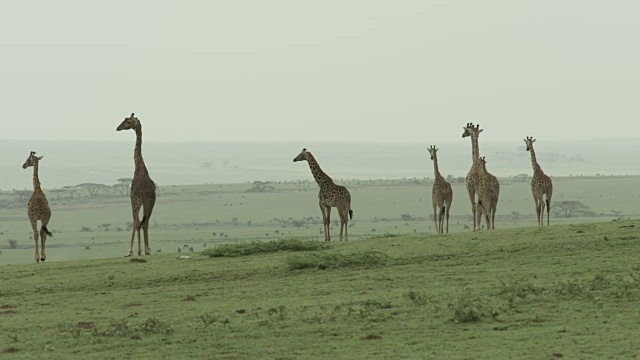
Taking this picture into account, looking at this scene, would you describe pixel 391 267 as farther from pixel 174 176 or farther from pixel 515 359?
pixel 174 176

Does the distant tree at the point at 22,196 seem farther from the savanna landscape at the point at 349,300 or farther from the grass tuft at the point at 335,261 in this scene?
the grass tuft at the point at 335,261

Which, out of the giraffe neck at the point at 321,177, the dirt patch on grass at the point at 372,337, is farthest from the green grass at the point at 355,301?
the giraffe neck at the point at 321,177

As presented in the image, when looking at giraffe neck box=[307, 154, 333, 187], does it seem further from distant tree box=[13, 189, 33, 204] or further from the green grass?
distant tree box=[13, 189, 33, 204]

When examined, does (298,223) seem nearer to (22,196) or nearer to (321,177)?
(22,196)

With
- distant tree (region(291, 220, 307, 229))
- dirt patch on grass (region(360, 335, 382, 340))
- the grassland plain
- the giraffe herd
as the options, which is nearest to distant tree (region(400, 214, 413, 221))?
the grassland plain

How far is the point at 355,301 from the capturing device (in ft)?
55.6

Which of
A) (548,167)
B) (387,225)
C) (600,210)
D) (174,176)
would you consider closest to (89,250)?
(387,225)

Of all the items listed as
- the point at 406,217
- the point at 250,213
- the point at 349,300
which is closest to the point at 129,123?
the point at 349,300

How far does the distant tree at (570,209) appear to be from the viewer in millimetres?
72338

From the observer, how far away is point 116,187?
109m

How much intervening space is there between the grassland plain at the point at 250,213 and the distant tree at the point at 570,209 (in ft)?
2.58

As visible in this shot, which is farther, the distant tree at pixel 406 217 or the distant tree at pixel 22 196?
the distant tree at pixel 22 196

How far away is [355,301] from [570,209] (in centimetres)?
5849

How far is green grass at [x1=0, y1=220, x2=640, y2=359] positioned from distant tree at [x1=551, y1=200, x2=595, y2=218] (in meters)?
48.8
